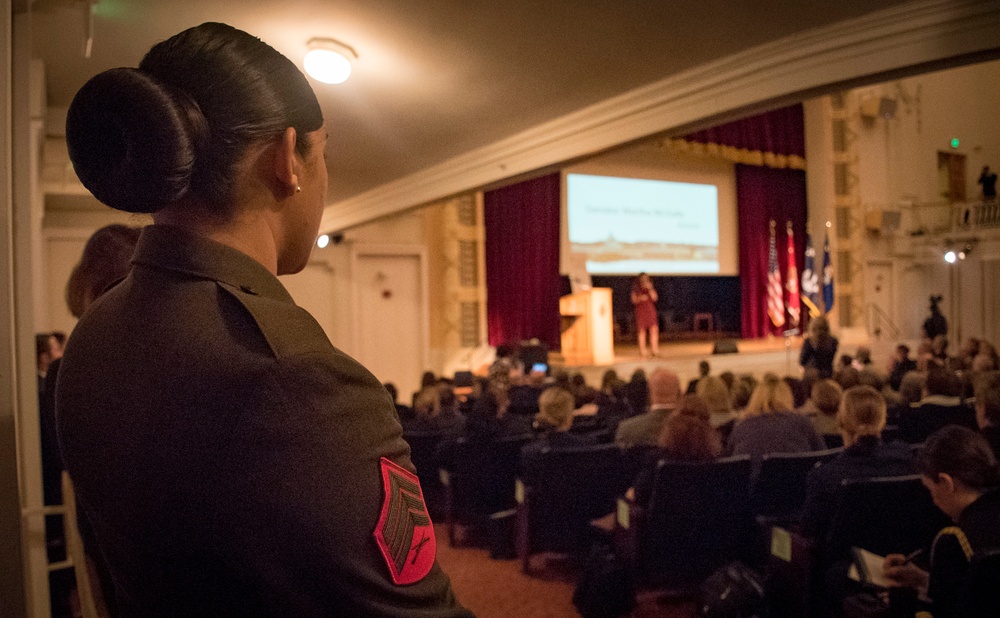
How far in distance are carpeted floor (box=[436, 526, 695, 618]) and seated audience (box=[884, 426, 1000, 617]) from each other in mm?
1346

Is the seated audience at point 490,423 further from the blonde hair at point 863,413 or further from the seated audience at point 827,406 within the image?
the blonde hair at point 863,413

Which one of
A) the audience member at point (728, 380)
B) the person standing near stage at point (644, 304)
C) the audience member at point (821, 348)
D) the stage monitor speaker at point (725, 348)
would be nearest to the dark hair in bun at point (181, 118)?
the audience member at point (728, 380)

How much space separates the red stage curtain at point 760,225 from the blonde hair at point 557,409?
37.9ft

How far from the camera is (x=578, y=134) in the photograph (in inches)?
183

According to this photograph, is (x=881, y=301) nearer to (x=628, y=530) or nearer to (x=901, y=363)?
(x=901, y=363)

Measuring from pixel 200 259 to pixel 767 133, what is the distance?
1441 centimetres

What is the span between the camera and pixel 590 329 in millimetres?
10344

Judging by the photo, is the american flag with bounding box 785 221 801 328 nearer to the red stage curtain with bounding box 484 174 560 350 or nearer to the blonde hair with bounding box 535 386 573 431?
the red stage curtain with bounding box 484 174 560 350

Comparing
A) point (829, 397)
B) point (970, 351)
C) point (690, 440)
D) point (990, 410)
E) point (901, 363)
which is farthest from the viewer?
point (901, 363)

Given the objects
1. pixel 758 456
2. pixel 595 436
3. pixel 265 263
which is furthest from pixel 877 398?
pixel 265 263

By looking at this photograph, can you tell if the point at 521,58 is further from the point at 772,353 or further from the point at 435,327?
the point at 772,353

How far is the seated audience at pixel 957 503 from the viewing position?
67.5 inches

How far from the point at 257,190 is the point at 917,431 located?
439cm

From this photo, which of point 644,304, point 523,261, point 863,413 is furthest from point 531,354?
point 863,413
